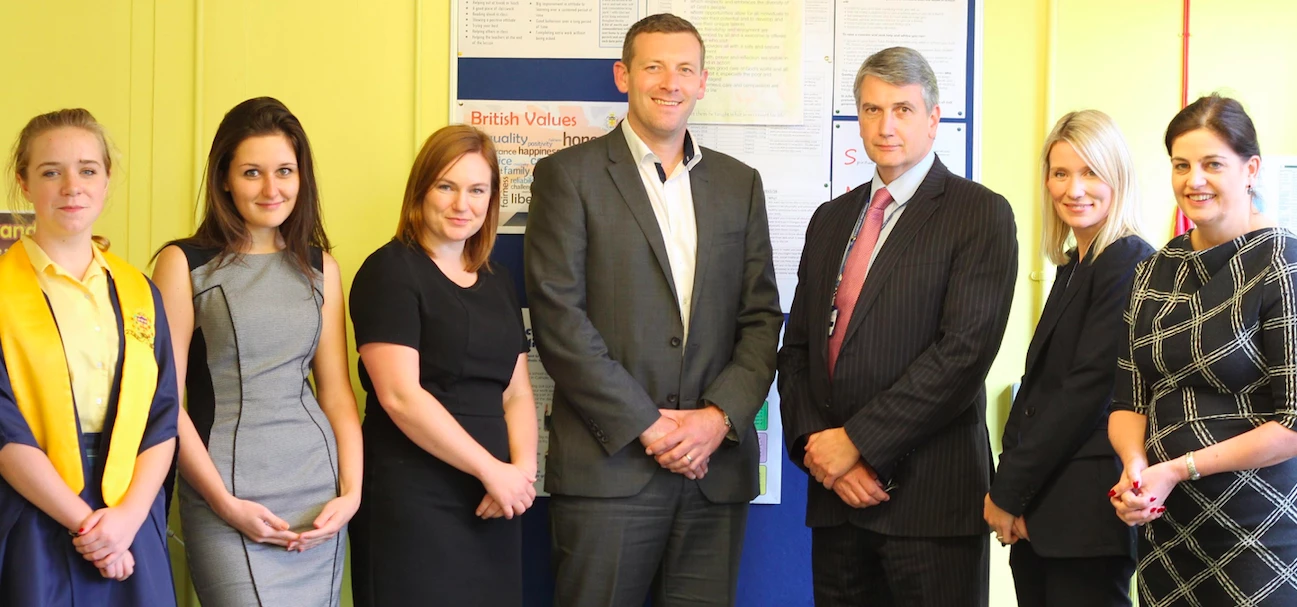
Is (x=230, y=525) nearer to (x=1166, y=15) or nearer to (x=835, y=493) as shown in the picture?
(x=835, y=493)

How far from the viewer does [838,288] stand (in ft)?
8.56

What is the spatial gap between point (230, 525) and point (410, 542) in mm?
400

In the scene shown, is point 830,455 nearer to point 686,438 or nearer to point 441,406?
point 686,438

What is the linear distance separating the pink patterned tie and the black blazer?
48 cm

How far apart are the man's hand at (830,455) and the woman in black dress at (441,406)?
2.36 feet

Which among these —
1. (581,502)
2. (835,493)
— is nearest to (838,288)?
(835,493)

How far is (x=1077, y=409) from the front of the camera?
88.5 inches

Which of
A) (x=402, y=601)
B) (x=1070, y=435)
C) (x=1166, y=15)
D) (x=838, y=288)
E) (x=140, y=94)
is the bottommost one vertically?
(x=402, y=601)

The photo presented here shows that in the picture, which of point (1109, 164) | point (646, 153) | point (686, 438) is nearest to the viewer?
point (1109, 164)

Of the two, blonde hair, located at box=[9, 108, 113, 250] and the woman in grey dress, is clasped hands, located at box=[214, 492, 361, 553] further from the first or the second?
blonde hair, located at box=[9, 108, 113, 250]

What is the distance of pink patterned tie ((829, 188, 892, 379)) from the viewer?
2564 mm

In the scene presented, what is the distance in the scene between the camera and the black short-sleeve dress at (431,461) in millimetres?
2398

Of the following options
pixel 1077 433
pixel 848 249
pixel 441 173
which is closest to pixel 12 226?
pixel 441 173

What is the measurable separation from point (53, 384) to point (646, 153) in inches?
59.2
